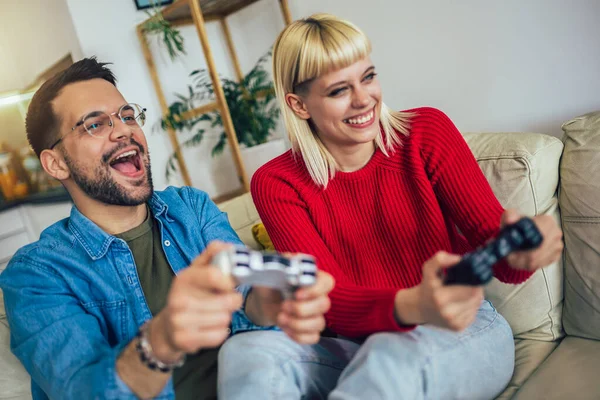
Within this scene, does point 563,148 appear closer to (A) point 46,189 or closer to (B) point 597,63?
(B) point 597,63

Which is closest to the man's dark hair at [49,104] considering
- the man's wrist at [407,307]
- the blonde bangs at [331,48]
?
the blonde bangs at [331,48]

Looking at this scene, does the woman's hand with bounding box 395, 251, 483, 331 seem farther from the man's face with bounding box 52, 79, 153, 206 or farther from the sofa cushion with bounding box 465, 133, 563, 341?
the man's face with bounding box 52, 79, 153, 206

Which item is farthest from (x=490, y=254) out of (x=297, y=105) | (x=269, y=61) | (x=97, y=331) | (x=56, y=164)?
(x=269, y=61)

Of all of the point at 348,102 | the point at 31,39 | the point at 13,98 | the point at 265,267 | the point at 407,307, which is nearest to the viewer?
the point at 265,267

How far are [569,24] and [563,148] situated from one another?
41 cm

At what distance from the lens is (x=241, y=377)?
875 millimetres

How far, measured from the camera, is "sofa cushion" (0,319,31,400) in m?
1.14

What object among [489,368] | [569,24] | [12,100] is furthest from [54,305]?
[12,100]

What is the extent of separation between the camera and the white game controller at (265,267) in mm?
595

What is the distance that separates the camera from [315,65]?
1.05 metres

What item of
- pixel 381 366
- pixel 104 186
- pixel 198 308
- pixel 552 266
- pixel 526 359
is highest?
pixel 104 186

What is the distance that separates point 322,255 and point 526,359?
58 cm

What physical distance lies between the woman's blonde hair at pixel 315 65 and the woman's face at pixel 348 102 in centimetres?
2

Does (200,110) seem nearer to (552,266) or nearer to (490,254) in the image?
(552,266)
